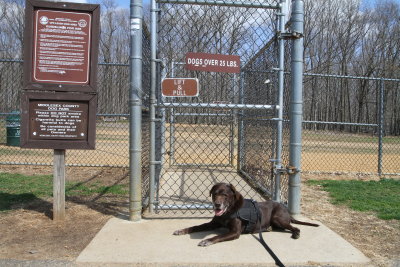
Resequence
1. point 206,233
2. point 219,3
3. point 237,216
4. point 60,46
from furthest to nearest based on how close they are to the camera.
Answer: point 219,3
point 60,46
point 206,233
point 237,216

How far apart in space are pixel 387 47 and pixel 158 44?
160 feet

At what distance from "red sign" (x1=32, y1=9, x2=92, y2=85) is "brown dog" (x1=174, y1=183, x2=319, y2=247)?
2077 millimetres

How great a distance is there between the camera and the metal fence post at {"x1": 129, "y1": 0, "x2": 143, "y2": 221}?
4000 millimetres

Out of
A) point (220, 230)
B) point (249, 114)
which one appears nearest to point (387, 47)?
point (249, 114)

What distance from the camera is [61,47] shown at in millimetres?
3973

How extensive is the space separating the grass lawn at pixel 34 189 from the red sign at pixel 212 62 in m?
2.72

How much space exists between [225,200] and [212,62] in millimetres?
1611

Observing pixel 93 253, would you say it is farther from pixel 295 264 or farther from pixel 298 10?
pixel 298 10

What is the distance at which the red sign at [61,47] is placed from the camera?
393cm

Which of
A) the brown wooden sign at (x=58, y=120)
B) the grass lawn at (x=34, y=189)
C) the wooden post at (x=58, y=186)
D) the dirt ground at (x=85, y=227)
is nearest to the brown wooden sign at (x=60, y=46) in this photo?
the brown wooden sign at (x=58, y=120)

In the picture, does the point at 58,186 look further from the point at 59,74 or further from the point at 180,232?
the point at 180,232

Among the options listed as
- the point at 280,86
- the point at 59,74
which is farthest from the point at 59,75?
the point at 280,86

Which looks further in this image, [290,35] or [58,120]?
[290,35]

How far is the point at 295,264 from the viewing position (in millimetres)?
3107
